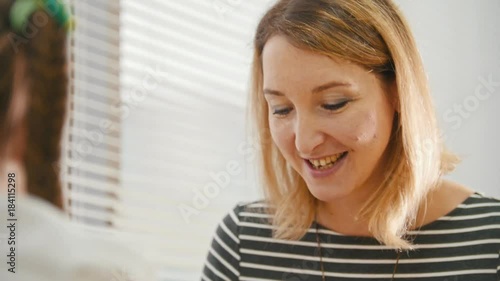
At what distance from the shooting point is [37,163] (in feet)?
1.84

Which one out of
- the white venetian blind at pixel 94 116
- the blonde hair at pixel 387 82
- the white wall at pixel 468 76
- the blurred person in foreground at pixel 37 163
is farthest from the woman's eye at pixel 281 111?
the white wall at pixel 468 76

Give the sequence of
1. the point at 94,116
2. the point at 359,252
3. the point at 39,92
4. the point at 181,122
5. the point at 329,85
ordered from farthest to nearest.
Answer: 1. the point at 181,122
2. the point at 94,116
3. the point at 359,252
4. the point at 329,85
5. the point at 39,92

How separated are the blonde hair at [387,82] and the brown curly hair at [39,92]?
0.66m

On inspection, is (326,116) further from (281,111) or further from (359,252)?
(359,252)

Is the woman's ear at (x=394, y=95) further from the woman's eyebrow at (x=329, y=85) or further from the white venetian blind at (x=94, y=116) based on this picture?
the white venetian blind at (x=94, y=116)

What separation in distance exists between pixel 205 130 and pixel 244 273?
61 cm

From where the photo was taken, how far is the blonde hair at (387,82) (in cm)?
117

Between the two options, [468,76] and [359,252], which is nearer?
[359,252]

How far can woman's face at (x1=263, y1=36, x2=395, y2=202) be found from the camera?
1159 mm

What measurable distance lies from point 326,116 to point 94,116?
0.67 metres

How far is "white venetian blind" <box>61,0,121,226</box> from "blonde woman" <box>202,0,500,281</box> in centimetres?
35

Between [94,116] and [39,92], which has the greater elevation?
[94,116]

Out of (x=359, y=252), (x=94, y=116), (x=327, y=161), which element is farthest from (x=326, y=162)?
(x=94, y=116)

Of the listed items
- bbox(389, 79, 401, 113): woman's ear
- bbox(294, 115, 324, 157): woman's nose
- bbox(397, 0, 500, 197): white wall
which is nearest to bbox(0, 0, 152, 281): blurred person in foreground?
bbox(294, 115, 324, 157): woman's nose
